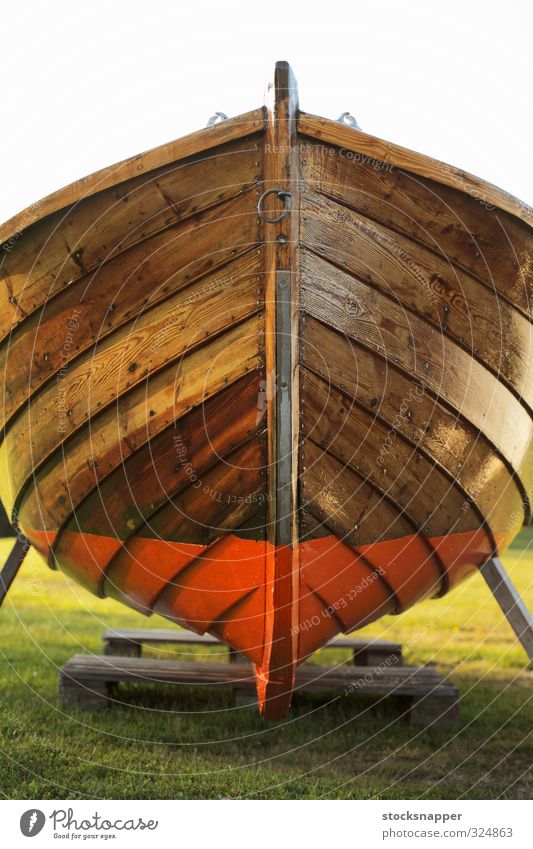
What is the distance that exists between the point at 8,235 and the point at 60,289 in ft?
0.88

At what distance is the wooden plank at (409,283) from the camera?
101 inches

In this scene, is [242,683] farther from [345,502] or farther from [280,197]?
[280,197]

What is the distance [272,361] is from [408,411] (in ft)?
1.76

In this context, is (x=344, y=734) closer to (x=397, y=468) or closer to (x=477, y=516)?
(x=477, y=516)

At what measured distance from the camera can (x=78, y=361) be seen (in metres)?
2.85

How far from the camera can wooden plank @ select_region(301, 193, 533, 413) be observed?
101 inches

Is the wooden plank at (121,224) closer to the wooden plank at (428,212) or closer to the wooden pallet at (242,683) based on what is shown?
the wooden plank at (428,212)

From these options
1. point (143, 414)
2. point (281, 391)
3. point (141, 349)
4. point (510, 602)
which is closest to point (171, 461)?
point (143, 414)

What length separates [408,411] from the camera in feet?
9.11

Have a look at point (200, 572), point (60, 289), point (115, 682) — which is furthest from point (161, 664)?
point (60, 289)

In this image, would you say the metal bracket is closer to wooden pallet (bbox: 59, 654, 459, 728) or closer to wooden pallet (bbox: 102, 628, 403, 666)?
wooden pallet (bbox: 59, 654, 459, 728)

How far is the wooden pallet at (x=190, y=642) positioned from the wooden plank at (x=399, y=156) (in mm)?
2615

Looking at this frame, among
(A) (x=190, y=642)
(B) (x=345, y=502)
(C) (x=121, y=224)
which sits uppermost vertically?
(C) (x=121, y=224)

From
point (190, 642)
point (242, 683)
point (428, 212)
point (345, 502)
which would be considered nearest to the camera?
point (428, 212)
